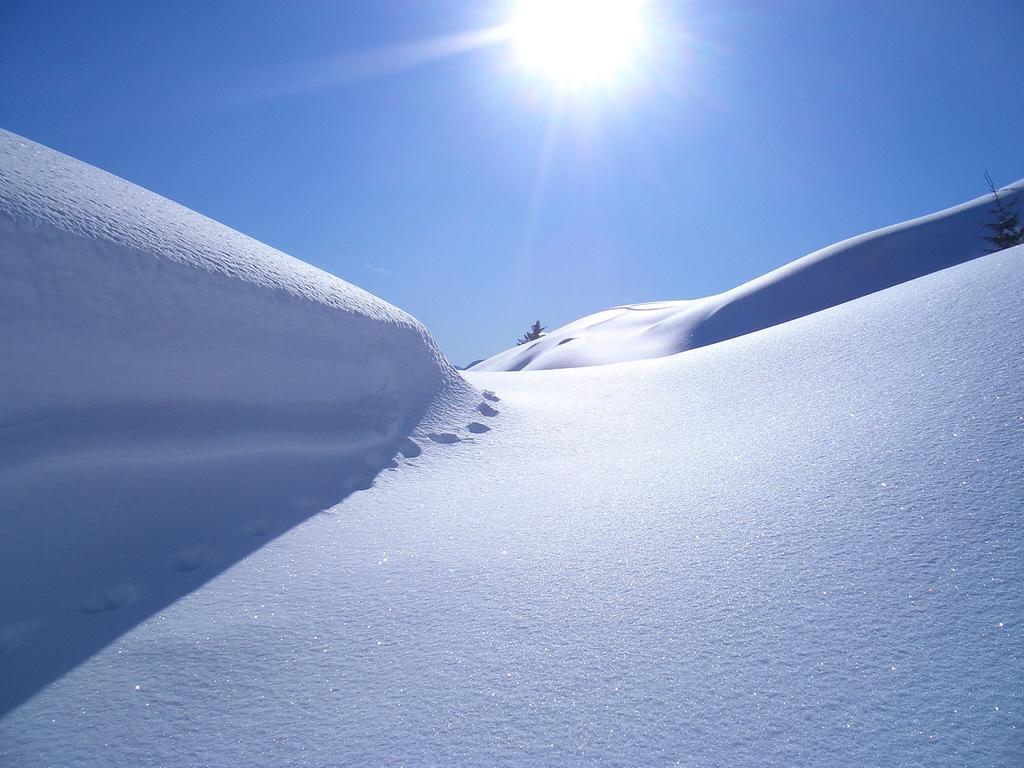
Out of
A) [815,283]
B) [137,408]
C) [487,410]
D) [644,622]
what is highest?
[815,283]

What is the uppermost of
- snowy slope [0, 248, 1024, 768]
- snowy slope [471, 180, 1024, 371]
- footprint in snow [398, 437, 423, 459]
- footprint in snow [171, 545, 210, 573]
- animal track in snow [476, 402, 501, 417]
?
snowy slope [471, 180, 1024, 371]

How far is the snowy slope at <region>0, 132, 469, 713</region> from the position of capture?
183 centimetres

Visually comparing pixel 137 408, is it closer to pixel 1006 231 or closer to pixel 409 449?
pixel 409 449

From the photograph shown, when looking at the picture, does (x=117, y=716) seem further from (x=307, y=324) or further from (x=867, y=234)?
(x=867, y=234)

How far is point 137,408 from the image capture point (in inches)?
94.6

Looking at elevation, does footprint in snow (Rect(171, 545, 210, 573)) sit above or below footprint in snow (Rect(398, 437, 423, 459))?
below

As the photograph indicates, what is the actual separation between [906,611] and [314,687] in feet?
4.89

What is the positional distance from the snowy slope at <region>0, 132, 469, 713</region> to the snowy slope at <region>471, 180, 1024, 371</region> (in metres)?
12.9

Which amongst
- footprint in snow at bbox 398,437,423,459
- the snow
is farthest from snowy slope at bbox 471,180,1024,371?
the snow

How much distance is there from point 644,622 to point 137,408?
2311 millimetres

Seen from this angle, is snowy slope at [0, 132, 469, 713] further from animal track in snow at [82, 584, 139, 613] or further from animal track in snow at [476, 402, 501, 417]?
animal track in snow at [476, 402, 501, 417]

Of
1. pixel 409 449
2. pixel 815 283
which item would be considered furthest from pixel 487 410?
pixel 815 283

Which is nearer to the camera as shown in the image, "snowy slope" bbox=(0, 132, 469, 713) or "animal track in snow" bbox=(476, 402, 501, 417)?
"snowy slope" bbox=(0, 132, 469, 713)

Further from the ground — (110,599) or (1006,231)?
(1006,231)
